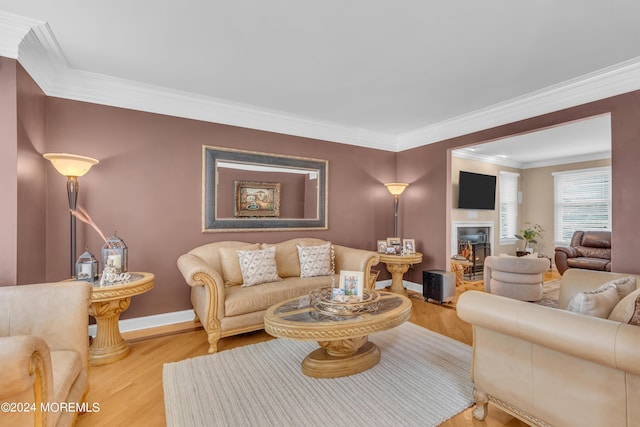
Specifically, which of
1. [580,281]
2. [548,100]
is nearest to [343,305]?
[580,281]

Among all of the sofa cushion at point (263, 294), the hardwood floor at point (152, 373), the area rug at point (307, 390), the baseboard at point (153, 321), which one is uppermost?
the sofa cushion at point (263, 294)

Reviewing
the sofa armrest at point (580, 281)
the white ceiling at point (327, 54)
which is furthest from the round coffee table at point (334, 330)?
the white ceiling at point (327, 54)

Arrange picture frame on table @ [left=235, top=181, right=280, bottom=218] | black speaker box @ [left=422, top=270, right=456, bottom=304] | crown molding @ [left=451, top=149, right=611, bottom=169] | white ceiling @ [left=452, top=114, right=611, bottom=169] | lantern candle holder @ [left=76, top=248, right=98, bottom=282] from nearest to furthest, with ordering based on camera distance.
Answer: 1. lantern candle holder @ [left=76, top=248, right=98, bottom=282]
2. picture frame on table @ [left=235, top=181, right=280, bottom=218]
3. black speaker box @ [left=422, top=270, right=456, bottom=304]
4. white ceiling @ [left=452, top=114, right=611, bottom=169]
5. crown molding @ [left=451, top=149, right=611, bottom=169]

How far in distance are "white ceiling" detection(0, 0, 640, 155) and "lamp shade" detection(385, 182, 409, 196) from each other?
4.06ft

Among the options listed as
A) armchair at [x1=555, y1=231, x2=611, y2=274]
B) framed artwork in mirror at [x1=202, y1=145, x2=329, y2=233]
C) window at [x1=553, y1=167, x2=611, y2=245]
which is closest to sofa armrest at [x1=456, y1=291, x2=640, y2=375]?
framed artwork in mirror at [x1=202, y1=145, x2=329, y2=233]

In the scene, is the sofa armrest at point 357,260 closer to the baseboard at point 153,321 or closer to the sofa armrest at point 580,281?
the sofa armrest at point 580,281

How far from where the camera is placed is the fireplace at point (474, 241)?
6371mm

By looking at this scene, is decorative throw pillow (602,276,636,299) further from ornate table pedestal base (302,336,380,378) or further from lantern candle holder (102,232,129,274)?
lantern candle holder (102,232,129,274)

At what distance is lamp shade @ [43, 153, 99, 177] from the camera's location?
2637mm

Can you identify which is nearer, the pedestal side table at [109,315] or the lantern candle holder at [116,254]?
the pedestal side table at [109,315]

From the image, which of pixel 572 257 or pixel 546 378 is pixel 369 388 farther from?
pixel 572 257

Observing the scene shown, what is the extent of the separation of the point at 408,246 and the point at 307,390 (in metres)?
3.21

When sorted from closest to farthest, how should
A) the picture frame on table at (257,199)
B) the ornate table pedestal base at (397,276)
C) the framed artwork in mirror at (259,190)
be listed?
1. the framed artwork in mirror at (259,190)
2. the picture frame on table at (257,199)
3. the ornate table pedestal base at (397,276)

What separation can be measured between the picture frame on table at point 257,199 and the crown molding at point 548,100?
104 inches
